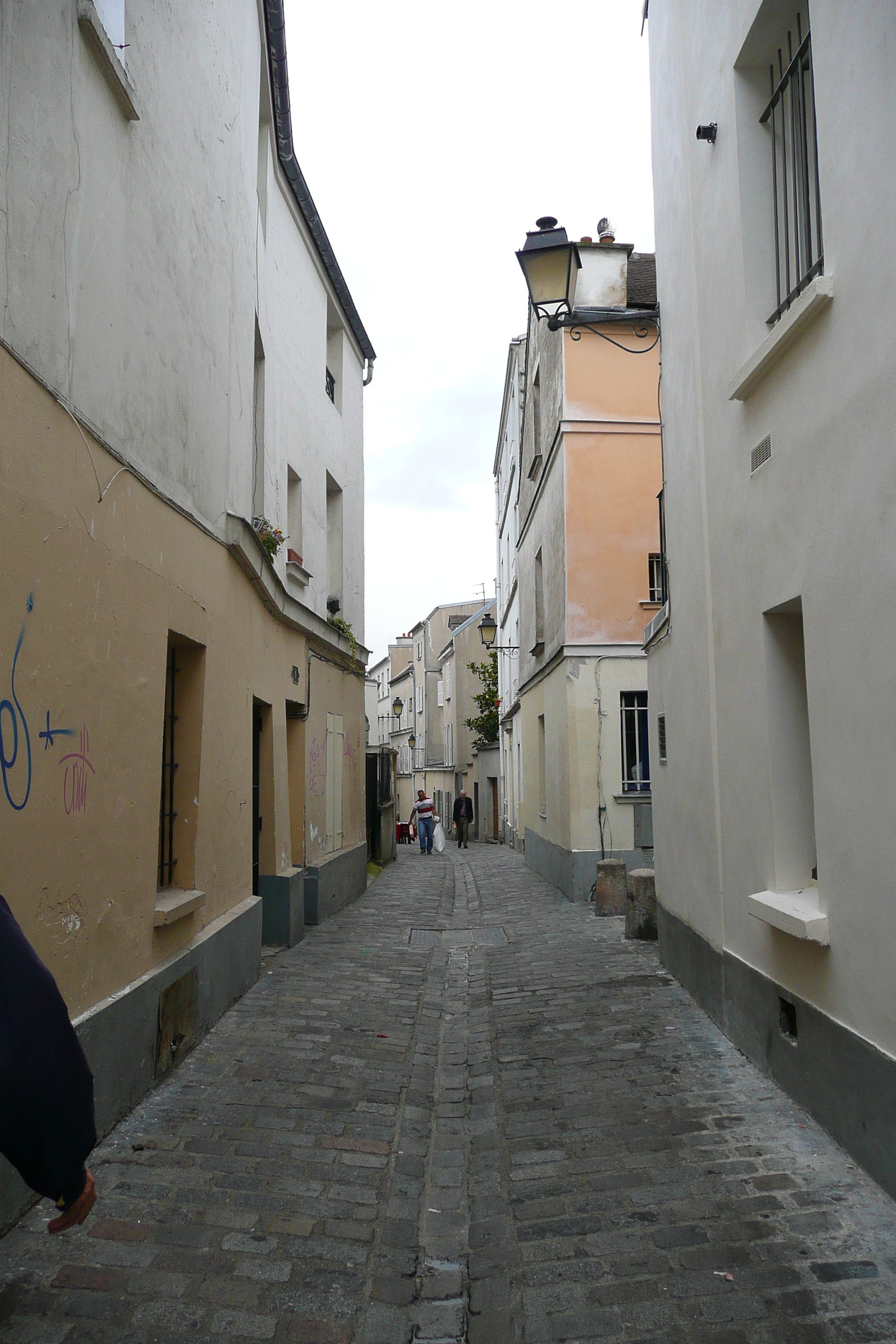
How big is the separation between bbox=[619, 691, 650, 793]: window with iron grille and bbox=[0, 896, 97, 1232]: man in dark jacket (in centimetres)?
1144

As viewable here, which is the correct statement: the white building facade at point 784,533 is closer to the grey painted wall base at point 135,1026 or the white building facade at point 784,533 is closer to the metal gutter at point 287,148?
the grey painted wall base at point 135,1026

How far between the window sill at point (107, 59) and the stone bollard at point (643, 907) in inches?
295

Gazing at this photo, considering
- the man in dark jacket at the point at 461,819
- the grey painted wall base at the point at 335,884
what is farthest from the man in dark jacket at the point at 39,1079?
the man in dark jacket at the point at 461,819

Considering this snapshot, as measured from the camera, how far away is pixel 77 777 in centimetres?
435

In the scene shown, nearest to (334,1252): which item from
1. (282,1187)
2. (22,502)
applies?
(282,1187)

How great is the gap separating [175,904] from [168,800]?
94cm

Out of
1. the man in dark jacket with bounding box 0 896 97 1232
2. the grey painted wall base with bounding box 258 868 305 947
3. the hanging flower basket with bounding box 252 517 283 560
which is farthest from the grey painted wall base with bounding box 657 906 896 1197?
the hanging flower basket with bounding box 252 517 283 560

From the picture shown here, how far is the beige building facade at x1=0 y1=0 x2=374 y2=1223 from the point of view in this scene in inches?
152

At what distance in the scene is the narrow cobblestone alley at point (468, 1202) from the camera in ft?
9.98

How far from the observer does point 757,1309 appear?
296cm

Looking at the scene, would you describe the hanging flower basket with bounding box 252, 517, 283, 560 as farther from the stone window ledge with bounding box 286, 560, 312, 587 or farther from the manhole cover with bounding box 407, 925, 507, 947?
the manhole cover with bounding box 407, 925, 507, 947

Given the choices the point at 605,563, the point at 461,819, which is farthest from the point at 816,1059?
the point at 461,819

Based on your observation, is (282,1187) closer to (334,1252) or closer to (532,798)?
(334,1252)

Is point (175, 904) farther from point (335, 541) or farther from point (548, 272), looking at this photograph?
point (335, 541)
